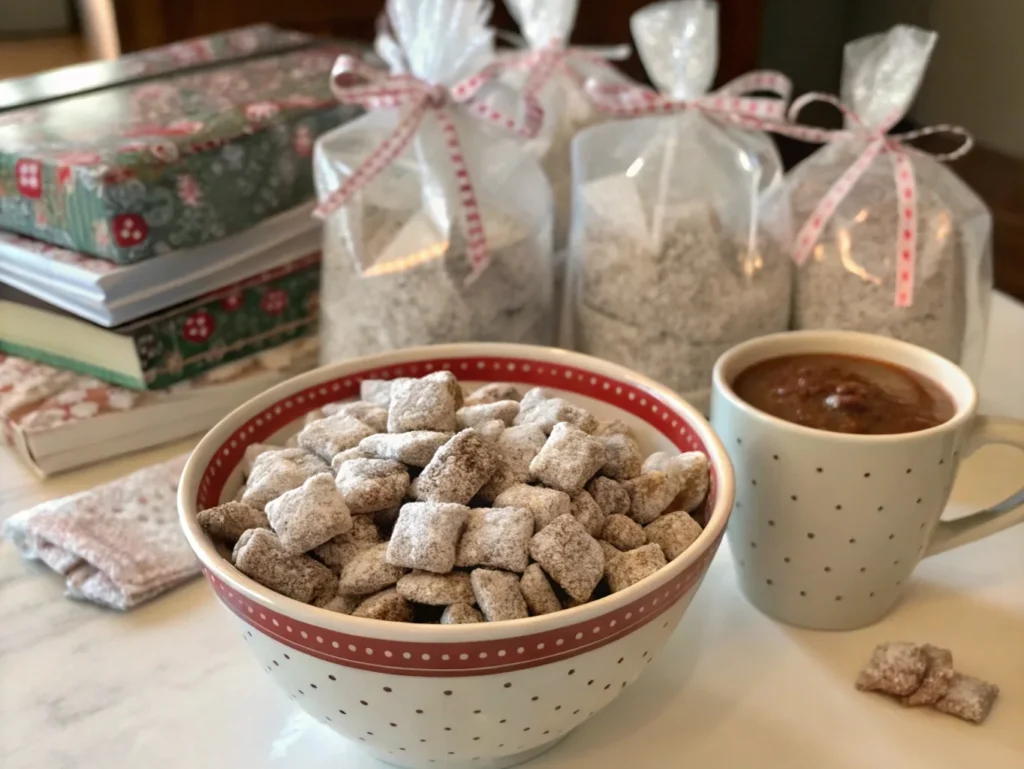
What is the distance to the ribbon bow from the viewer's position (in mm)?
792

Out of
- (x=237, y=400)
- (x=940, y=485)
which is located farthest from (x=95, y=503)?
(x=940, y=485)

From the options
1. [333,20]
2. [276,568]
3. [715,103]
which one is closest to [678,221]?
[715,103]

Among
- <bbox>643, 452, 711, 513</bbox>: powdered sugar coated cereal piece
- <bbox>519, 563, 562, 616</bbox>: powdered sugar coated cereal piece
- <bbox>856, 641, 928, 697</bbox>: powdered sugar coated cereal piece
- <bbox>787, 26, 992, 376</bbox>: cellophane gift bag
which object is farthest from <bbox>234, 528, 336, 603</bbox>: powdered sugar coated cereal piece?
<bbox>787, 26, 992, 376</bbox>: cellophane gift bag

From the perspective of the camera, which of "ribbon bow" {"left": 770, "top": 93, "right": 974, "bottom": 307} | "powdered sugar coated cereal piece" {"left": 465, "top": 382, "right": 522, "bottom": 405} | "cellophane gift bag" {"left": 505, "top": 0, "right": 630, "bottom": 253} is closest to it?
"powdered sugar coated cereal piece" {"left": 465, "top": 382, "right": 522, "bottom": 405}

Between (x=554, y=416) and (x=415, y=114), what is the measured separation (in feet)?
1.25

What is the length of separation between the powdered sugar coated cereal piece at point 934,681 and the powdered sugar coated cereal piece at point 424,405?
1.06 feet

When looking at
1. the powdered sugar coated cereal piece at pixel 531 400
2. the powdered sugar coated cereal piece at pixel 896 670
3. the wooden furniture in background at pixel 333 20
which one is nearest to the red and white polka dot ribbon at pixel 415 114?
the powdered sugar coated cereal piece at pixel 531 400

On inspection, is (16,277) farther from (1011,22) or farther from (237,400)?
(1011,22)

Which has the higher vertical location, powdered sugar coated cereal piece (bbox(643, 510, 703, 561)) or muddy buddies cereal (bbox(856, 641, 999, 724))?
powdered sugar coated cereal piece (bbox(643, 510, 703, 561))

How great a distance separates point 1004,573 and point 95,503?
26.7 inches

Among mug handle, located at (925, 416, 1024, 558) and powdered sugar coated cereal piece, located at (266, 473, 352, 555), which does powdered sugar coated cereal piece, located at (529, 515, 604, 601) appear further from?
mug handle, located at (925, 416, 1024, 558)

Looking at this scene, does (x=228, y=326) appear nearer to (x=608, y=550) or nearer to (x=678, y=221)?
(x=678, y=221)

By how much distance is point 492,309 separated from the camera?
2.76 ft

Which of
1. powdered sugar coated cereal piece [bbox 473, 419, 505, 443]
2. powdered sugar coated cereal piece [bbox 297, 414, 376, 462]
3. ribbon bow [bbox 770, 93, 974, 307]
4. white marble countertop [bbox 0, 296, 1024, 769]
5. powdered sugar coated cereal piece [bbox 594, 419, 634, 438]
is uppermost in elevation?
ribbon bow [bbox 770, 93, 974, 307]
